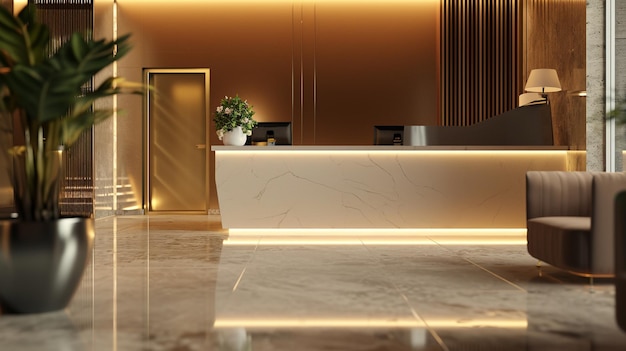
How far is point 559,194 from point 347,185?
259 centimetres

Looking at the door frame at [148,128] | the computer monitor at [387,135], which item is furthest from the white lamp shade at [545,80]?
the door frame at [148,128]

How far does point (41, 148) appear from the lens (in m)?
3.05

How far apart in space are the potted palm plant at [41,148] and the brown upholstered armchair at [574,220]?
270 centimetres

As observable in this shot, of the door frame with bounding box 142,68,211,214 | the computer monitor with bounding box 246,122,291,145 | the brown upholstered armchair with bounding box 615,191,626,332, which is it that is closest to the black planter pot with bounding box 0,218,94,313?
the brown upholstered armchair with bounding box 615,191,626,332

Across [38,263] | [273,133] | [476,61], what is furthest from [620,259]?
[476,61]

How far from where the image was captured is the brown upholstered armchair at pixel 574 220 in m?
3.72

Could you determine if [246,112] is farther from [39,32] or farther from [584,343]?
[584,343]

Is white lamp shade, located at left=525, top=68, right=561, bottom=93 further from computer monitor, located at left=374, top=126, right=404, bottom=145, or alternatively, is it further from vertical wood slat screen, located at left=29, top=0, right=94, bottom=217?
vertical wood slat screen, located at left=29, top=0, right=94, bottom=217

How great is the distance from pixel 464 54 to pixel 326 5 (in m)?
2.32

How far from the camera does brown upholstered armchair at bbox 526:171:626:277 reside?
146 inches

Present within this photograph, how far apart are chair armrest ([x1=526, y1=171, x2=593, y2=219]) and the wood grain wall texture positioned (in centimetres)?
205

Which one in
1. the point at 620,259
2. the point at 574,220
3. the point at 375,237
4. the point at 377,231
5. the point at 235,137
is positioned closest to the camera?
the point at 620,259

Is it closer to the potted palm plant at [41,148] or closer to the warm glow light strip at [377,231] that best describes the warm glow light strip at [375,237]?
the warm glow light strip at [377,231]

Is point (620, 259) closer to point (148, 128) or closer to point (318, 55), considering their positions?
point (318, 55)
